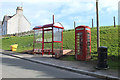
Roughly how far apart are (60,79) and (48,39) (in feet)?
28.2

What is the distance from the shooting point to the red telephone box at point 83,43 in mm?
10389

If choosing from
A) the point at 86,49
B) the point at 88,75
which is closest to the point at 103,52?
the point at 88,75

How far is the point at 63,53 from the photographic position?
41.6ft

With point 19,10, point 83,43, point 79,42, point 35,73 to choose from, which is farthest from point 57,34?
point 19,10

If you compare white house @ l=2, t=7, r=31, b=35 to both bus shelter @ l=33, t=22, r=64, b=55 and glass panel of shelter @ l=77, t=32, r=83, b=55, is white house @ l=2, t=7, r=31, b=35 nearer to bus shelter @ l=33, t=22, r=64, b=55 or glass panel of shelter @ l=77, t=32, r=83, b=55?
bus shelter @ l=33, t=22, r=64, b=55

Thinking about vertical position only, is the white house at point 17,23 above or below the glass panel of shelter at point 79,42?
above

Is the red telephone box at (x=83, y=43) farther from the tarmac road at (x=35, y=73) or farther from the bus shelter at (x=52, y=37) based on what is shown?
the tarmac road at (x=35, y=73)

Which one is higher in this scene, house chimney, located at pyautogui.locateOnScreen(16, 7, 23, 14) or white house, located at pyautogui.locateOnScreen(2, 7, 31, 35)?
house chimney, located at pyautogui.locateOnScreen(16, 7, 23, 14)

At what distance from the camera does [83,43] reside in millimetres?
10461

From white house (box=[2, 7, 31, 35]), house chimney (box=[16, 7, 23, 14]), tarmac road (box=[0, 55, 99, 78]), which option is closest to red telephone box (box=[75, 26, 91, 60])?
tarmac road (box=[0, 55, 99, 78])

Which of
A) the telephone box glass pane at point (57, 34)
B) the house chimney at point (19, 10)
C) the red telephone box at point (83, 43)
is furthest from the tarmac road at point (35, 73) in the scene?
the house chimney at point (19, 10)

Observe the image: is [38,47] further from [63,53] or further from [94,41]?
[94,41]

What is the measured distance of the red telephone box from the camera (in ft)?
34.1

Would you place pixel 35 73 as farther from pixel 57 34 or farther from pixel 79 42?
pixel 57 34
